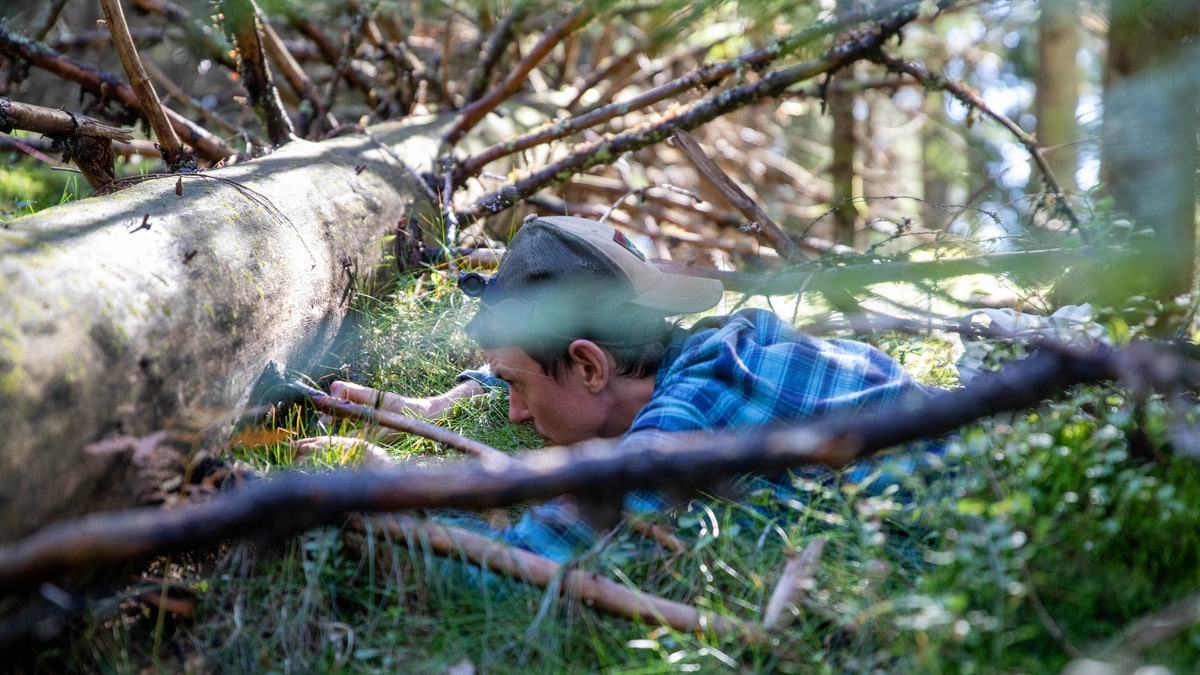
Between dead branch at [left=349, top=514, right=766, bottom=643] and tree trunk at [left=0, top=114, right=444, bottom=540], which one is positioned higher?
tree trunk at [left=0, top=114, right=444, bottom=540]

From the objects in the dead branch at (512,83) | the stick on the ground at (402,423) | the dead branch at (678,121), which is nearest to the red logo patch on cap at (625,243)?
the stick on the ground at (402,423)

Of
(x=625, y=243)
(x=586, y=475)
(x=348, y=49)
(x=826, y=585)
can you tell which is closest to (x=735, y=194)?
(x=625, y=243)

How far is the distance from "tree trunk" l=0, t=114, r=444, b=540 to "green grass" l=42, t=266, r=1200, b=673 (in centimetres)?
37

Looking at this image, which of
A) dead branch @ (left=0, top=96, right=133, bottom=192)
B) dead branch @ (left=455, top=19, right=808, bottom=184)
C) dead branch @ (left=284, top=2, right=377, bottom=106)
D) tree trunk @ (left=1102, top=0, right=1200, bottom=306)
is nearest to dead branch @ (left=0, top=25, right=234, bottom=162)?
dead branch @ (left=0, top=96, right=133, bottom=192)

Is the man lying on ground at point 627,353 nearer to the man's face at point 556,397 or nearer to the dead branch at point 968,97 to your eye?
the man's face at point 556,397

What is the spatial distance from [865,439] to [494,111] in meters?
4.32

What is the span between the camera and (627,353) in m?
2.79

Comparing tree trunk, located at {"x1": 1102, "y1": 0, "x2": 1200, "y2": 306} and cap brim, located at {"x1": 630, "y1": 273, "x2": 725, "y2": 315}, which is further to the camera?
cap brim, located at {"x1": 630, "y1": 273, "x2": 725, "y2": 315}

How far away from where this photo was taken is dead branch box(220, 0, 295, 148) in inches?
152

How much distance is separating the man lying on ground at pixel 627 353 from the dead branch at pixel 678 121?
4.95ft

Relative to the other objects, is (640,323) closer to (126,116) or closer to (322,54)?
(126,116)

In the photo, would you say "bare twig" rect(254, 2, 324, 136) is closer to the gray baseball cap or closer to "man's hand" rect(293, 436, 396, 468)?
the gray baseball cap

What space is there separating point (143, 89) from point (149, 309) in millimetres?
1625

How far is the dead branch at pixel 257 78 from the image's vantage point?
3865 millimetres
